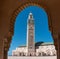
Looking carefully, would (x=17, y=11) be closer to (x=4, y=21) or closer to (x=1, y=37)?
(x=4, y=21)

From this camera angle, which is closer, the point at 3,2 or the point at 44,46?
the point at 3,2

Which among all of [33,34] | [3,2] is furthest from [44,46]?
[3,2]

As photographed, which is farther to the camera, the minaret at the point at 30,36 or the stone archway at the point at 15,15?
the minaret at the point at 30,36

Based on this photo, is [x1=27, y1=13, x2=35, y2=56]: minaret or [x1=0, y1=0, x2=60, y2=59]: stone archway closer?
[x1=0, y1=0, x2=60, y2=59]: stone archway

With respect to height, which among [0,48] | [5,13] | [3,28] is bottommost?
[0,48]

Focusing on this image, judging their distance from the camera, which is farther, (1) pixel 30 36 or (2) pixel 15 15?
(1) pixel 30 36

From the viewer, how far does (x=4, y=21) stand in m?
4.16

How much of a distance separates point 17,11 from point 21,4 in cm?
16

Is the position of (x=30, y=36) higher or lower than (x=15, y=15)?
higher

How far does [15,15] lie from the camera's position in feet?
13.9

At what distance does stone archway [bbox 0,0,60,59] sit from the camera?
3.91 metres

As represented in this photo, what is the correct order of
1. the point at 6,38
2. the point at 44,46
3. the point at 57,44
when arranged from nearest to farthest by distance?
the point at 57,44, the point at 6,38, the point at 44,46

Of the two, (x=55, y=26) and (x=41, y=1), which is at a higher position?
(x=41, y=1)

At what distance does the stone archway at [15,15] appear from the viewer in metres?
3.91
